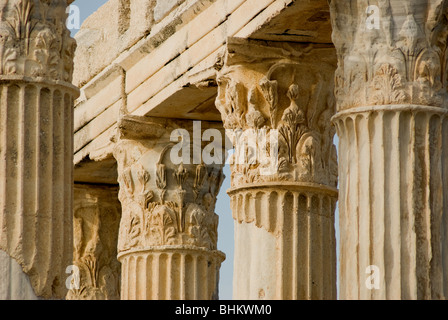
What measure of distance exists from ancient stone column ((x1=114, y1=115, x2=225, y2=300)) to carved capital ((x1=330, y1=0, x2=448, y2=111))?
854 cm

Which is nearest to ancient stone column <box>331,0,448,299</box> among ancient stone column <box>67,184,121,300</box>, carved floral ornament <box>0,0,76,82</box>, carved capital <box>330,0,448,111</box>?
carved capital <box>330,0,448,111</box>

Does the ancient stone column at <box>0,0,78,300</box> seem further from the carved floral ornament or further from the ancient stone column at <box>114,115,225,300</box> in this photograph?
the ancient stone column at <box>114,115,225,300</box>

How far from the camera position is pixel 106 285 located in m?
34.9

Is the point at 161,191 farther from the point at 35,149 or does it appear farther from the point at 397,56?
the point at 397,56

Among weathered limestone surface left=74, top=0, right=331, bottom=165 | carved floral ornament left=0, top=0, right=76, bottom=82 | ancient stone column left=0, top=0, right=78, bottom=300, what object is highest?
weathered limestone surface left=74, top=0, right=331, bottom=165

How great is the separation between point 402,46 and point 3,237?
516 centimetres

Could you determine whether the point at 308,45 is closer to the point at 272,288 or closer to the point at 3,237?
the point at 272,288

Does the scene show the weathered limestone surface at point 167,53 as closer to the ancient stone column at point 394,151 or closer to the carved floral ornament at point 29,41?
the ancient stone column at point 394,151

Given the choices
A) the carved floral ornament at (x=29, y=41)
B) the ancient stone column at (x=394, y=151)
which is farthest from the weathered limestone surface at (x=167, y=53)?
the carved floral ornament at (x=29, y=41)

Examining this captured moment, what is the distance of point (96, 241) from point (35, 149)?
1386 cm

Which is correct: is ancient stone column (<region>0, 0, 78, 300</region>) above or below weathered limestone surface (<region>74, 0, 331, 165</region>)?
below

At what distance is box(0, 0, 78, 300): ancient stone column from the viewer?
20.8 meters

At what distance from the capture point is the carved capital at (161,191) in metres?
30.2
